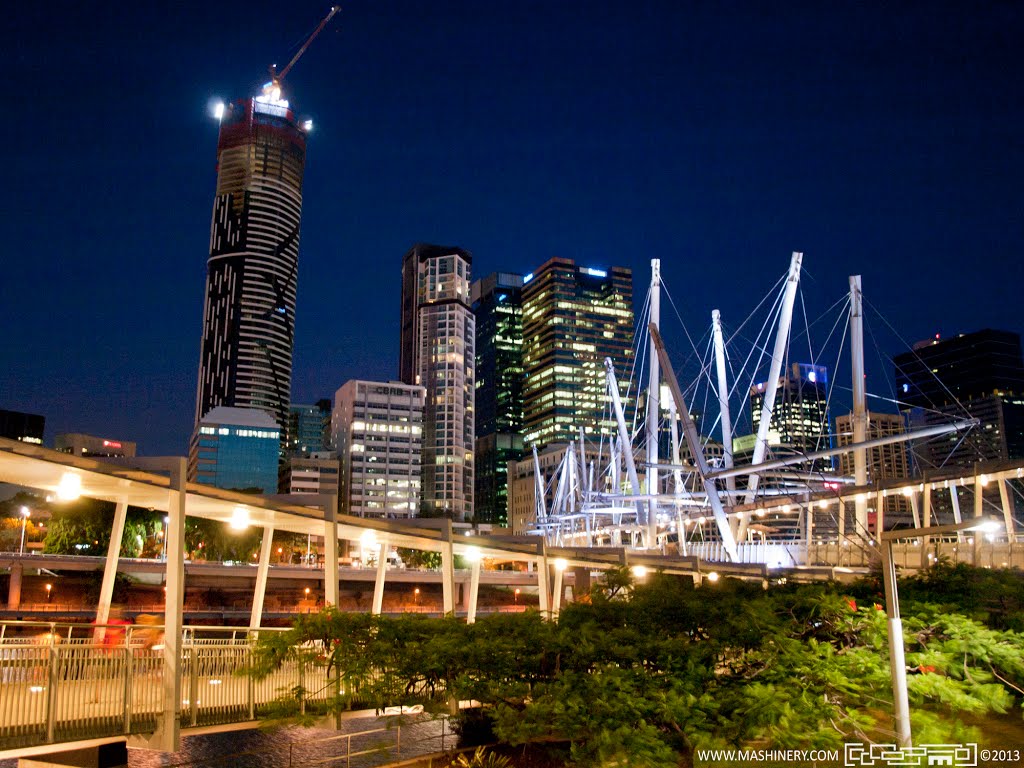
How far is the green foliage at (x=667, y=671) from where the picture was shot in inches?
637

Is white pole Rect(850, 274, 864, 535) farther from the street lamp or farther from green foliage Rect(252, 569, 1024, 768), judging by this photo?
the street lamp

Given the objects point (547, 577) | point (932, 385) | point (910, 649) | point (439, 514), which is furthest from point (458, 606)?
point (932, 385)

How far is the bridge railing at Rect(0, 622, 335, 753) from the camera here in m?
15.2

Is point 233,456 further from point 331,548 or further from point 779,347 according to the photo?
point 331,548

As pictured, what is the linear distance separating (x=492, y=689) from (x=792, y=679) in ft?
20.2

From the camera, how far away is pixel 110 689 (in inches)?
640

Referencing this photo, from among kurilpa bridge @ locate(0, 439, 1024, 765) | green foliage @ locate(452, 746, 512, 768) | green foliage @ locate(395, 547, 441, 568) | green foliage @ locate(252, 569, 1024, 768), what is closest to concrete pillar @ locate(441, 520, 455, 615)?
kurilpa bridge @ locate(0, 439, 1024, 765)

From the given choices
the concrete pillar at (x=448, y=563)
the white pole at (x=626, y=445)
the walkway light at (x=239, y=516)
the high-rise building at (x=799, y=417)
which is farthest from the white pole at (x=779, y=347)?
the walkway light at (x=239, y=516)

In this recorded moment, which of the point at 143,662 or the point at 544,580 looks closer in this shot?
the point at 143,662

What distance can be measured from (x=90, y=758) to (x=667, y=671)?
13655 millimetres

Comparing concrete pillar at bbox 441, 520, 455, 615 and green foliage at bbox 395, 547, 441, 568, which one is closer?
concrete pillar at bbox 441, 520, 455, 615

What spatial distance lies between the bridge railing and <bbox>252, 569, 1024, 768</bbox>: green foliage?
90 centimetres

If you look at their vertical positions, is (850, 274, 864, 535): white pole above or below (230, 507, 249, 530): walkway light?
above

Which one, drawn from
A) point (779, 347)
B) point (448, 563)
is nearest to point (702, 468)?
point (779, 347)
